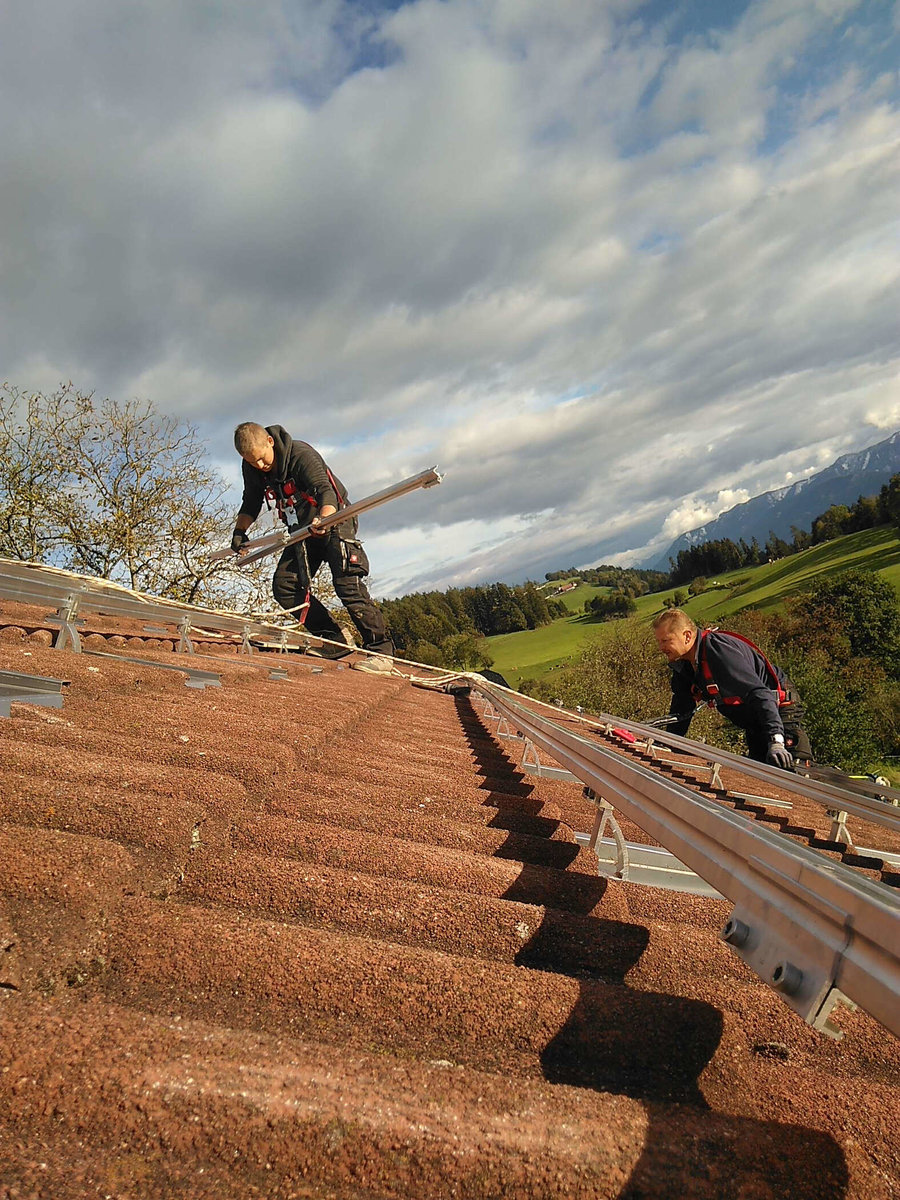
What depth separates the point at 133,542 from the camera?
1820 cm

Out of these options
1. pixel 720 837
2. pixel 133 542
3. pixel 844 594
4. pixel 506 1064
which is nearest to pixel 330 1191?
pixel 506 1064

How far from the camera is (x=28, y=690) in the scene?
2314 mm

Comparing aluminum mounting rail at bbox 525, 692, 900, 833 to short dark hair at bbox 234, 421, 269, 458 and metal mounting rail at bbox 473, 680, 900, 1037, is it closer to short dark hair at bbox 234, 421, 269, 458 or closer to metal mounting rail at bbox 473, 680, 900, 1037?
metal mounting rail at bbox 473, 680, 900, 1037

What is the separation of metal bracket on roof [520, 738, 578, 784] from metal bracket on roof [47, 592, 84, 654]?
8.18 ft

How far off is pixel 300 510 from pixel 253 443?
2.77ft

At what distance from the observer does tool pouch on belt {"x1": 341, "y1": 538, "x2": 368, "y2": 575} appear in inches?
244

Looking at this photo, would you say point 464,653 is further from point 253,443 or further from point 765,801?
point 765,801

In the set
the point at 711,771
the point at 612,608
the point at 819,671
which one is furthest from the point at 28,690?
the point at 612,608

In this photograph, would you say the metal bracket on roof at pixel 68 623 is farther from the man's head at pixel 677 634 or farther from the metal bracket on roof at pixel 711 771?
the metal bracket on roof at pixel 711 771

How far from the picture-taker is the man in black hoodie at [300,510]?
5836 mm

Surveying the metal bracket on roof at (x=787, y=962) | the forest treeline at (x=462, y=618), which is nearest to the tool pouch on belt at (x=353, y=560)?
the metal bracket on roof at (x=787, y=962)

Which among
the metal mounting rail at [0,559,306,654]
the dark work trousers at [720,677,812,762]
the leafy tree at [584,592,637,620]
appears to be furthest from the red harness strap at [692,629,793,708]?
the leafy tree at [584,592,637,620]

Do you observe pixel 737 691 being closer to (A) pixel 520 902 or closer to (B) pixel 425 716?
(B) pixel 425 716

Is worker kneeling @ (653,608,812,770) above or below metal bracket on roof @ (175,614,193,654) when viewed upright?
below
